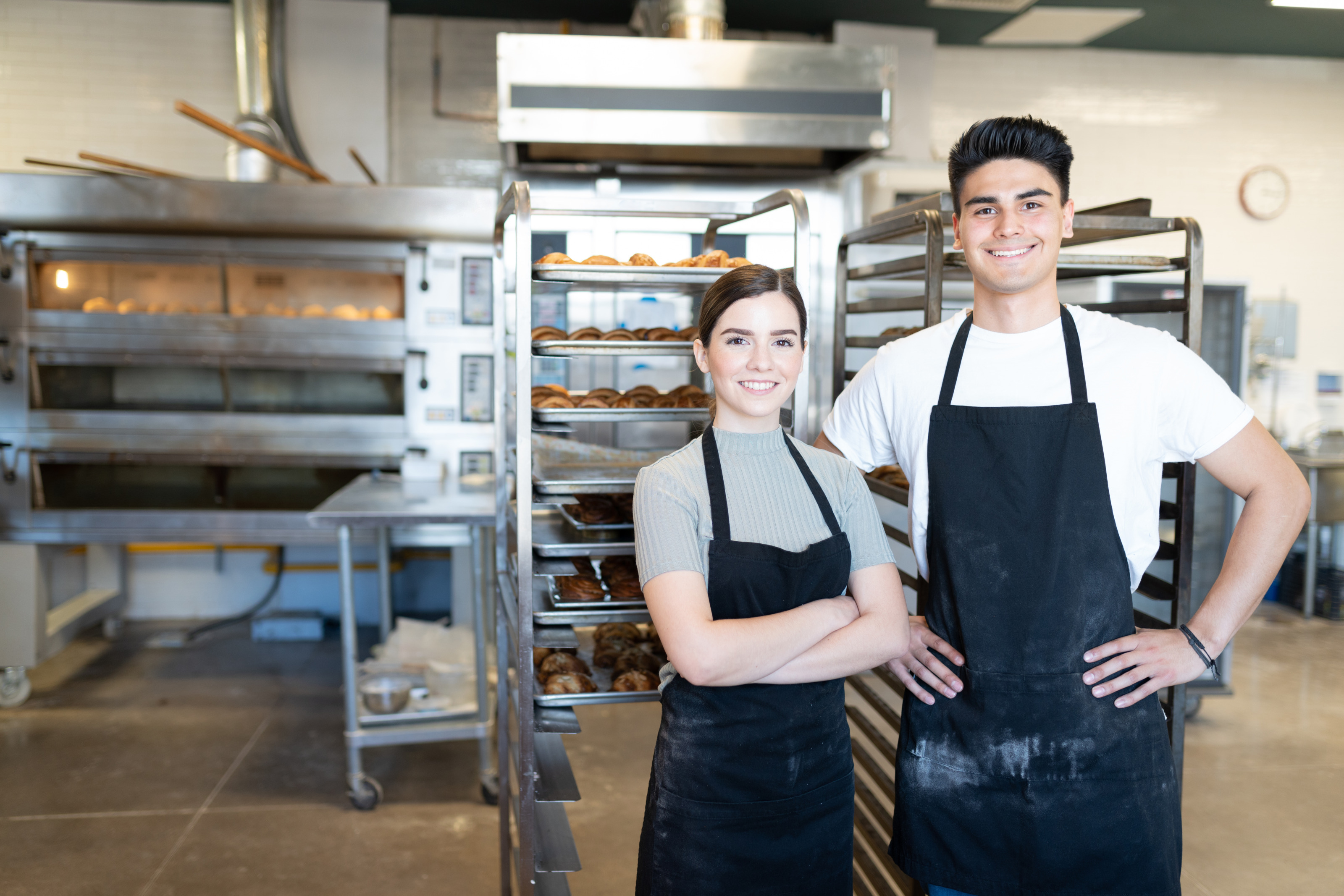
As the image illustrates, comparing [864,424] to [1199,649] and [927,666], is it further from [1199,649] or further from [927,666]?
[1199,649]

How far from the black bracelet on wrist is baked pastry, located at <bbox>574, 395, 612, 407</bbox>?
47.0 inches

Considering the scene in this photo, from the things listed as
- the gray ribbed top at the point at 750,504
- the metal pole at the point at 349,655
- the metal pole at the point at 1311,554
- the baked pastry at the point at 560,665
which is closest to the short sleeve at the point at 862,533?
the gray ribbed top at the point at 750,504

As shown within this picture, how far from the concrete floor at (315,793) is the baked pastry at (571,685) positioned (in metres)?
1.13

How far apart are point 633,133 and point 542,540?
7.81 feet

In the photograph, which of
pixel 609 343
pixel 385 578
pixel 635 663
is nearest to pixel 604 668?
pixel 635 663

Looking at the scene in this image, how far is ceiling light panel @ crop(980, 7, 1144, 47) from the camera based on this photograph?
17.3 feet

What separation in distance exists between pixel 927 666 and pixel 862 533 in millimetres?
280

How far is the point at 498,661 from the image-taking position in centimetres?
262

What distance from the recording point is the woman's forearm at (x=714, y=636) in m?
1.37

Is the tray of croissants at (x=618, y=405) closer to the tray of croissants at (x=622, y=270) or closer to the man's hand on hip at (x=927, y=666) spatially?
the tray of croissants at (x=622, y=270)

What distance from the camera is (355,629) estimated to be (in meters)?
3.45

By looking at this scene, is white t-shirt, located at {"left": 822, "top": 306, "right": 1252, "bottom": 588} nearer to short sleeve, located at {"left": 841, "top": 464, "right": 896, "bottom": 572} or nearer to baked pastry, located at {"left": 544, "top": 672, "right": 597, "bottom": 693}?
short sleeve, located at {"left": 841, "top": 464, "right": 896, "bottom": 572}

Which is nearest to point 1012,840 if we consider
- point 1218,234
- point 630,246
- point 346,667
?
point 346,667

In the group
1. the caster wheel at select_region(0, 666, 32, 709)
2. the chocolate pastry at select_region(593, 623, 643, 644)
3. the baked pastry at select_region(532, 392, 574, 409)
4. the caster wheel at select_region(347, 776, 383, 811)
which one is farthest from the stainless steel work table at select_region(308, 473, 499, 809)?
the caster wheel at select_region(0, 666, 32, 709)
